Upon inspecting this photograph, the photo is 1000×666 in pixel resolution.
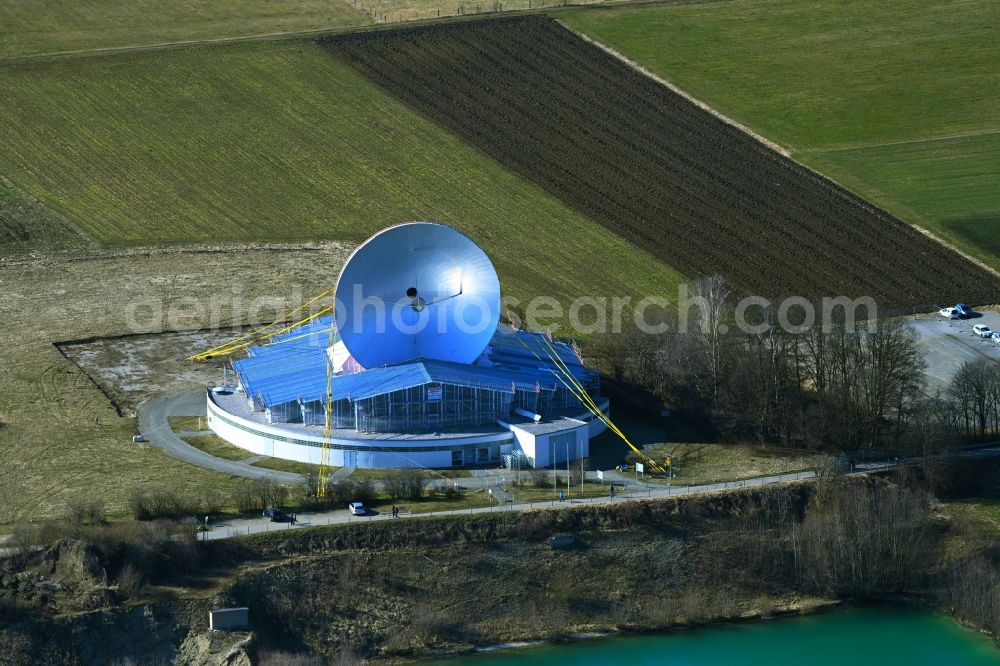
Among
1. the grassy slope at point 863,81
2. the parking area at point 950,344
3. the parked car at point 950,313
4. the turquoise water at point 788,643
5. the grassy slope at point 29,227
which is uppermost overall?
the grassy slope at point 863,81

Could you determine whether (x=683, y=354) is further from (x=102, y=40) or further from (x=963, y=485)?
(x=102, y=40)

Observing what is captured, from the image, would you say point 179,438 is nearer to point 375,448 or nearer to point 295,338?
point 295,338

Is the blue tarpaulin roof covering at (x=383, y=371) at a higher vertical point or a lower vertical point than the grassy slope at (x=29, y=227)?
lower

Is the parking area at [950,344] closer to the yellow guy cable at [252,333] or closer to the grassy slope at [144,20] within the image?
the yellow guy cable at [252,333]

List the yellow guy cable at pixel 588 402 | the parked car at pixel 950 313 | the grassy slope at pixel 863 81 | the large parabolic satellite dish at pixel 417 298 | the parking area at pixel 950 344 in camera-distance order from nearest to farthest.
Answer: the large parabolic satellite dish at pixel 417 298 < the yellow guy cable at pixel 588 402 < the parking area at pixel 950 344 < the parked car at pixel 950 313 < the grassy slope at pixel 863 81

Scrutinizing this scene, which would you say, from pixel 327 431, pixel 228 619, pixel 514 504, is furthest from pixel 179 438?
pixel 228 619

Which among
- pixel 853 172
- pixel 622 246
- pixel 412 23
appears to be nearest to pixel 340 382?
pixel 622 246

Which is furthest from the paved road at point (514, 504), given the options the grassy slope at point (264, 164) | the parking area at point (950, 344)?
the grassy slope at point (264, 164)
